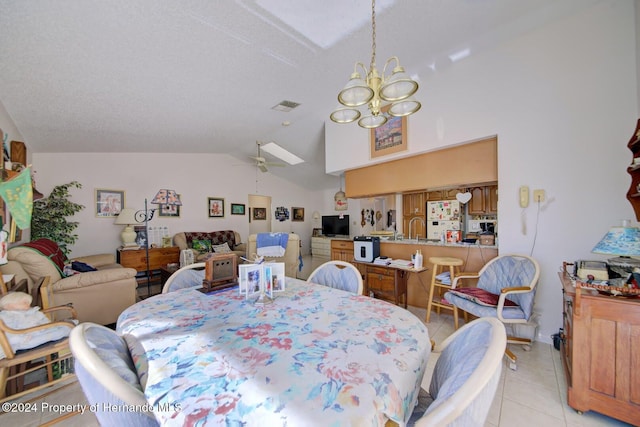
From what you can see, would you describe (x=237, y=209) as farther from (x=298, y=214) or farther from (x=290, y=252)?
(x=290, y=252)

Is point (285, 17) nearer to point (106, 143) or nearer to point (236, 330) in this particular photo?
point (236, 330)

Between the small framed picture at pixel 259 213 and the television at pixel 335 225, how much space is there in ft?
5.81

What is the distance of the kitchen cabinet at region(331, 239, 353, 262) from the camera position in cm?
397

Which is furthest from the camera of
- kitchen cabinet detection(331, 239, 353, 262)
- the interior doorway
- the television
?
the interior doorway

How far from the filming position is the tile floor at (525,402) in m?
1.46

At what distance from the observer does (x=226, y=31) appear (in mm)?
1876

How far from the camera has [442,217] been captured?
4.89 meters

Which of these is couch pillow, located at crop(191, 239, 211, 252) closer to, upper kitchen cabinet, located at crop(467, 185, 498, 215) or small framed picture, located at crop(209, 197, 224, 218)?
small framed picture, located at crop(209, 197, 224, 218)

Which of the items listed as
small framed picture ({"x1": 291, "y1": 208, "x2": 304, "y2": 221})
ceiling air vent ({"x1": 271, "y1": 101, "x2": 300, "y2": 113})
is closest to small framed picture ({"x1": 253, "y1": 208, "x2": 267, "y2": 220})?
small framed picture ({"x1": 291, "y1": 208, "x2": 304, "y2": 221})

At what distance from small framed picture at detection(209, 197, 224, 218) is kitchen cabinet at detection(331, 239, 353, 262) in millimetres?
3371

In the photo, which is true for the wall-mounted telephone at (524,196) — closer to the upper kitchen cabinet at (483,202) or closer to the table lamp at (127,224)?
the upper kitchen cabinet at (483,202)

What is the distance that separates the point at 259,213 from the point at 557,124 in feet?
20.7

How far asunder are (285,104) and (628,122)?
343 centimetres

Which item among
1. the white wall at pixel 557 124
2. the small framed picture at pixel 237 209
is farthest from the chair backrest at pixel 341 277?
the small framed picture at pixel 237 209
